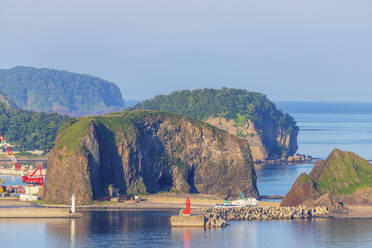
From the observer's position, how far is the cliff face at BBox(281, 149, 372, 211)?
505 ft

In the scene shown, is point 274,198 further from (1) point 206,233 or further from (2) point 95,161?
(1) point 206,233

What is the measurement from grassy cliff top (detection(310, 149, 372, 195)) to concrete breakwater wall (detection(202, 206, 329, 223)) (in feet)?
19.9

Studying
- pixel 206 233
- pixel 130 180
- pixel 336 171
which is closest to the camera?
pixel 206 233

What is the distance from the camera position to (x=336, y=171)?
158000 millimetres

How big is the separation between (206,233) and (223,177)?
44903 mm

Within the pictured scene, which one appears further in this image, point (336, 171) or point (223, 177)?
point (223, 177)

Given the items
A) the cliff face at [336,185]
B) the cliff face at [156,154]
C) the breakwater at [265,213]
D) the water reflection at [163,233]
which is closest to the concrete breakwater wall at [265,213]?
the breakwater at [265,213]

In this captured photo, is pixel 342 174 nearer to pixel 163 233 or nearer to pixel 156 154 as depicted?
pixel 156 154

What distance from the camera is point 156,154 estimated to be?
577 ft

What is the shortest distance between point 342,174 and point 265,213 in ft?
52.2

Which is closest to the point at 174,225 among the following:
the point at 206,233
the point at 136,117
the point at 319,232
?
the point at 206,233

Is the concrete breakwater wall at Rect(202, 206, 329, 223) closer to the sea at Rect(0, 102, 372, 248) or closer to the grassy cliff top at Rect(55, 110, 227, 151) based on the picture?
the sea at Rect(0, 102, 372, 248)

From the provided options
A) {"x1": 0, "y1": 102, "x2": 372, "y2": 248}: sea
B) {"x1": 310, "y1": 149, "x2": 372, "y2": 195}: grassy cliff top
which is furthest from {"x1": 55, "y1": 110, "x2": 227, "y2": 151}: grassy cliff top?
{"x1": 310, "y1": 149, "x2": 372, "y2": 195}: grassy cliff top

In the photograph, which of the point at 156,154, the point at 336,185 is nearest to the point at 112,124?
the point at 156,154
